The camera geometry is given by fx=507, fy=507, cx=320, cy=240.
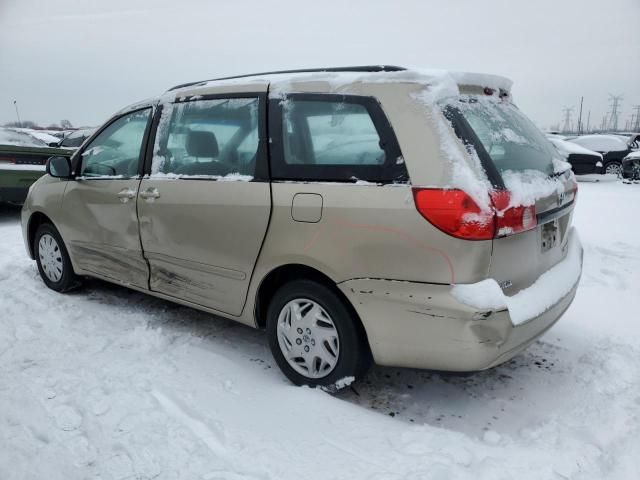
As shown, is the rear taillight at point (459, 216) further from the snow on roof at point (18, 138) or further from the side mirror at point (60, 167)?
the snow on roof at point (18, 138)

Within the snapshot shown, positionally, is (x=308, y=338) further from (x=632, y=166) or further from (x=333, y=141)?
(x=632, y=166)

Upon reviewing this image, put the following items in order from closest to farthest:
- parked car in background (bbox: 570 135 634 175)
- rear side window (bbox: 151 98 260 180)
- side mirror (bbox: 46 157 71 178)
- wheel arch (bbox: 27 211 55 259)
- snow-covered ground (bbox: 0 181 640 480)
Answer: snow-covered ground (bbox: 0 181 640 480) → rear side window (bbox: 151 98 260 180) → side mirror (bbox: 46 157 71 178) → wheel arch (bbox: 27 211 55 259) → parked car in background (bbox: 570 135 634 175)

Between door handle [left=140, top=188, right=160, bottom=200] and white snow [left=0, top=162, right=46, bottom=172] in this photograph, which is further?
white snow [left=0, top=162, right=46, bottom=172]

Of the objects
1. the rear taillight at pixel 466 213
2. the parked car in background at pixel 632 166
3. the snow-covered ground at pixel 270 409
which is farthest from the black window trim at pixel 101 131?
the parked car in background at pixel 632 166

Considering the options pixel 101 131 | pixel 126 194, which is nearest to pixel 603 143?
pixel 101 131

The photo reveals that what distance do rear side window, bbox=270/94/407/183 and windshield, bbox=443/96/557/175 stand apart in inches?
13.1

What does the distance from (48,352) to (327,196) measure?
7.17ft

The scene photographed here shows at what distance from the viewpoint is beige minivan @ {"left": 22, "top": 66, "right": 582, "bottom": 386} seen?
7.63 feet

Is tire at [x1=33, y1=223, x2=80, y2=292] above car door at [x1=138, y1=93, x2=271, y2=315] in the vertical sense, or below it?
below

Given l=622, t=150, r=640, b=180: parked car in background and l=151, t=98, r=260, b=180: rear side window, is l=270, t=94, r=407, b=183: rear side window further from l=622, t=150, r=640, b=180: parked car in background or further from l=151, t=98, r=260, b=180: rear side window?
l=622, t=150, r=640, b=180: parked car in background

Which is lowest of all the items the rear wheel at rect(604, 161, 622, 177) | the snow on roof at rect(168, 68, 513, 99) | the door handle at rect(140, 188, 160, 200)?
the rear wheel at rect(604, 161, 622, 177)

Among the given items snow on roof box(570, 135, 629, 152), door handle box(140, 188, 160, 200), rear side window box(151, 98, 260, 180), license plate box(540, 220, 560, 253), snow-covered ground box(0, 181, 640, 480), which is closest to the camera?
snow-covered ground box(0, 181, 640, 480)

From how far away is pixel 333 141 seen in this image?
2723 millimetres

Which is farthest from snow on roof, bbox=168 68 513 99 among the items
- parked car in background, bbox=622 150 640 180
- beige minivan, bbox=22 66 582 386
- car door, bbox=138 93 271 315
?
parked car in background, bbox=622 150 640 180
